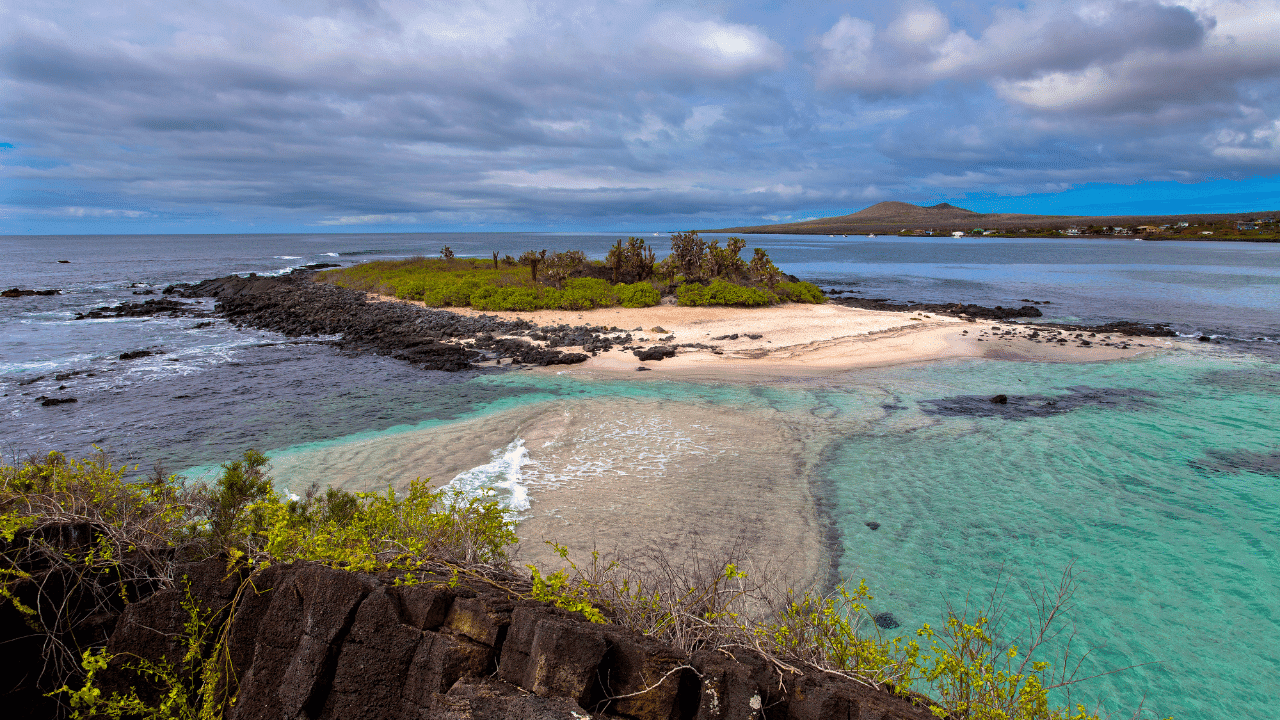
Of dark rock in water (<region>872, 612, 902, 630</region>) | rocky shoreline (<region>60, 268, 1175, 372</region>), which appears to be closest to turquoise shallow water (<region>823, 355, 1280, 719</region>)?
dark rock in water (<region>872, 612, 902, 630</region>)

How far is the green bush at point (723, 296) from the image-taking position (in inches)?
1393

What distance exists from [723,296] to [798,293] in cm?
601

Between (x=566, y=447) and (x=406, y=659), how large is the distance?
9.34 meters

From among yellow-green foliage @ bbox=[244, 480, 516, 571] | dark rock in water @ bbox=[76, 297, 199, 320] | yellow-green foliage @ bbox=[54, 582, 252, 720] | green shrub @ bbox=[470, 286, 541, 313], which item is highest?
green shrub @ bbox=[470, 286, 541, 313]

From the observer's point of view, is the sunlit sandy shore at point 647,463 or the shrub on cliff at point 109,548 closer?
the shrub on cliff at point 109,548

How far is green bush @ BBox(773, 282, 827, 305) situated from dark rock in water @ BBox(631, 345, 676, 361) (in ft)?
55.6

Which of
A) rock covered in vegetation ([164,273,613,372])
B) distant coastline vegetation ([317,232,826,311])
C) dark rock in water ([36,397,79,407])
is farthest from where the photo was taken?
distant coastline vegetation ([317,232,826,311])

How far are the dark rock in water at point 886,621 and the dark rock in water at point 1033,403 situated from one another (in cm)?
969

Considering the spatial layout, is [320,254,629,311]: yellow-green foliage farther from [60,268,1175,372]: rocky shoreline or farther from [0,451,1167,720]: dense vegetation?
[0,451,1167,720]: dense vegetation

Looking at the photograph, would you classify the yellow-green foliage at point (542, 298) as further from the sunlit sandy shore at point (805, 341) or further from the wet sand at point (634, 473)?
the wet sand at point (634, 473)

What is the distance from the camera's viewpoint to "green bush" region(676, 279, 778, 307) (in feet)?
116

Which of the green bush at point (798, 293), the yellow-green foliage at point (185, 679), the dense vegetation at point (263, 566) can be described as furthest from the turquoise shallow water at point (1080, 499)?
the green bush at point (798, 293)

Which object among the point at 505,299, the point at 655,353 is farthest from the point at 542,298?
the point at 655,353

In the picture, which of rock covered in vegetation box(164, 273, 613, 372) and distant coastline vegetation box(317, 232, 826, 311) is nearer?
rock covered in vegetation box(164, 273, 613, 372)
